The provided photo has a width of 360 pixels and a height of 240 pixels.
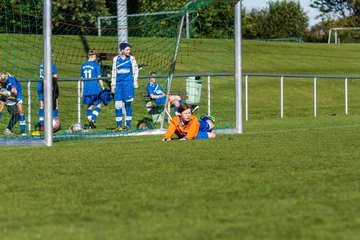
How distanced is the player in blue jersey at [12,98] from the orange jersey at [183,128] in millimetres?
5725

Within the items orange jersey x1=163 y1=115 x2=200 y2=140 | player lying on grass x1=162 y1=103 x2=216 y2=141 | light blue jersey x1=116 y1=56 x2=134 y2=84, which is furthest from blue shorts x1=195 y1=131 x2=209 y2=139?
light blue jersey x1=116 y1=56 x2=134 y2=84

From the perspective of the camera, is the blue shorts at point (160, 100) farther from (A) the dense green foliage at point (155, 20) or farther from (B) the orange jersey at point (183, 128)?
(B) the orange jersey at point (183, 128)

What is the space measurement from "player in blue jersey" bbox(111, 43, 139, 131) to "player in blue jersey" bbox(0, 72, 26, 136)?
6.71ft


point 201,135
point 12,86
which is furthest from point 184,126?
point 12,86

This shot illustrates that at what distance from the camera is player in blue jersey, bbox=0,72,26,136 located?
19.3m

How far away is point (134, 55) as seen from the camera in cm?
2489

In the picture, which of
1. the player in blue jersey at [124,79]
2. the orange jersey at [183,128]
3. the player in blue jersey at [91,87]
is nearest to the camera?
the orange jersey at [183,128]

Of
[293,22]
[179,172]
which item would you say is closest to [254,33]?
[293,22]

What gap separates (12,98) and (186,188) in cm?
1264

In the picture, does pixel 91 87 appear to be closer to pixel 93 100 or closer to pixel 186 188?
pixel 93 100

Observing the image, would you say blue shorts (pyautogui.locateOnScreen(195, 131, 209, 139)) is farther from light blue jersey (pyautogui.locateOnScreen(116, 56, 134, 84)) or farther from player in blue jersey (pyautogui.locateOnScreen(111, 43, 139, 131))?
light blue jersey (pyautogui.locateOnScreen(116, 56, 134, 84))


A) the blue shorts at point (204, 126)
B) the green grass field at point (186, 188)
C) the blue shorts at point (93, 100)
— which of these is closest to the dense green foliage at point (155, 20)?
the blue shorts at point (93, 100)

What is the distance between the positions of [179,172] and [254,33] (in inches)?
2645

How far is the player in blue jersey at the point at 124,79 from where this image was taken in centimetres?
1844
